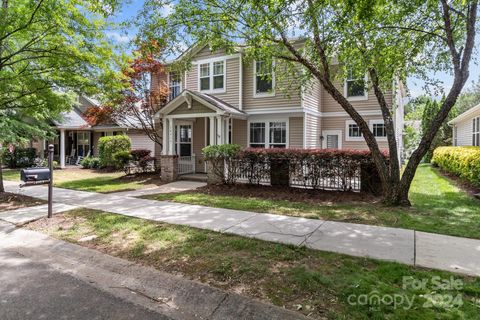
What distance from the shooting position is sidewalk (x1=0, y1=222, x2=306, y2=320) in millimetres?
3076

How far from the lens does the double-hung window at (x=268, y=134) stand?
13977 millimetres

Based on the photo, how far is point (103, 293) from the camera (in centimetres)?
355

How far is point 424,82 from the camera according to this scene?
933 centimetres

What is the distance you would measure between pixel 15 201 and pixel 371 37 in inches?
440

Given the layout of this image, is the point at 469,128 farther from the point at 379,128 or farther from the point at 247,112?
the point at 247,112

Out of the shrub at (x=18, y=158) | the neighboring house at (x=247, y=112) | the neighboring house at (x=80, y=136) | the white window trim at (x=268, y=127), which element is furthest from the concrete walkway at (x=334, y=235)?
the shrub at (x=18, y=158)

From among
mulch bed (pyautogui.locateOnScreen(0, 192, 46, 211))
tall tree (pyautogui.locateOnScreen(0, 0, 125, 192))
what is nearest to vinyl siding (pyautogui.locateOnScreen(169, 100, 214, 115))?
tall tree (pyautogui.locateOnScreen(0, 0, 125, 192))

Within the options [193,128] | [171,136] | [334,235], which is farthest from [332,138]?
[334,235]

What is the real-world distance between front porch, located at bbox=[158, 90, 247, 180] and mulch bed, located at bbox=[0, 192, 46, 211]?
5.46 m

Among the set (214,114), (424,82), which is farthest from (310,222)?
(214,114)

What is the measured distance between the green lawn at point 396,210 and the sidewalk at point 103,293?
3842 millimetres

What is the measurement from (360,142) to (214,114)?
273 inches

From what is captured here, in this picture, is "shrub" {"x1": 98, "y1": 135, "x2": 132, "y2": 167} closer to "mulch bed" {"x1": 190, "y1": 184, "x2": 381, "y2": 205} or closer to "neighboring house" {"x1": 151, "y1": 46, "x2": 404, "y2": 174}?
"neighboring house" {"x1": 151, "y1": 46, "x2": 404, "y2": 174}

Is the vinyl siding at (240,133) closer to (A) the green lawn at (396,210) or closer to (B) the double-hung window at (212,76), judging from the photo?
(B) the double-hung window at (212,76)
